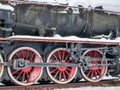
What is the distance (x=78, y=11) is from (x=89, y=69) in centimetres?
157

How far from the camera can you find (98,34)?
11164mm

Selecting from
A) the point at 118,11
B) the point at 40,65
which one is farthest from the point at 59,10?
the point at 118,11

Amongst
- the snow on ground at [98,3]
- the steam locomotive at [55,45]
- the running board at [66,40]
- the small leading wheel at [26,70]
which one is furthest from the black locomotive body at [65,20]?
the small leading wheel at [26,70]

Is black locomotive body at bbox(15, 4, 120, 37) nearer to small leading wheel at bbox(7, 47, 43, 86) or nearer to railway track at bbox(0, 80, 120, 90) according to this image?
small leading wheel at bbox(7, 47, 43, 86)

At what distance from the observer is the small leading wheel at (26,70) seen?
9.64m

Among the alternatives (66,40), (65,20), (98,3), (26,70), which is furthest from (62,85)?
(98,3)

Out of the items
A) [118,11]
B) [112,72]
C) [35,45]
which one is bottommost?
[112,72]

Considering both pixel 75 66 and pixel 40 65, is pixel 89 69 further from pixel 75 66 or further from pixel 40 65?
pixel 40 65

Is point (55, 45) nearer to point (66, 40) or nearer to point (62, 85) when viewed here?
point (66, 40)

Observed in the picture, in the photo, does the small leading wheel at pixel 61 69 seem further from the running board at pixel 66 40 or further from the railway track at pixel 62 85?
the running board at pixel 66 40

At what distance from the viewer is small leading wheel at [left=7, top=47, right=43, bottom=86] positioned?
9641mm

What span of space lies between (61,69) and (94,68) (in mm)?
1032

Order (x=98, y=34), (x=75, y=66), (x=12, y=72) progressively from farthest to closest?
(x=98, y=34)
(x=75, y=66)
(x=12, y=72)

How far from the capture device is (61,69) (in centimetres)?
1033
